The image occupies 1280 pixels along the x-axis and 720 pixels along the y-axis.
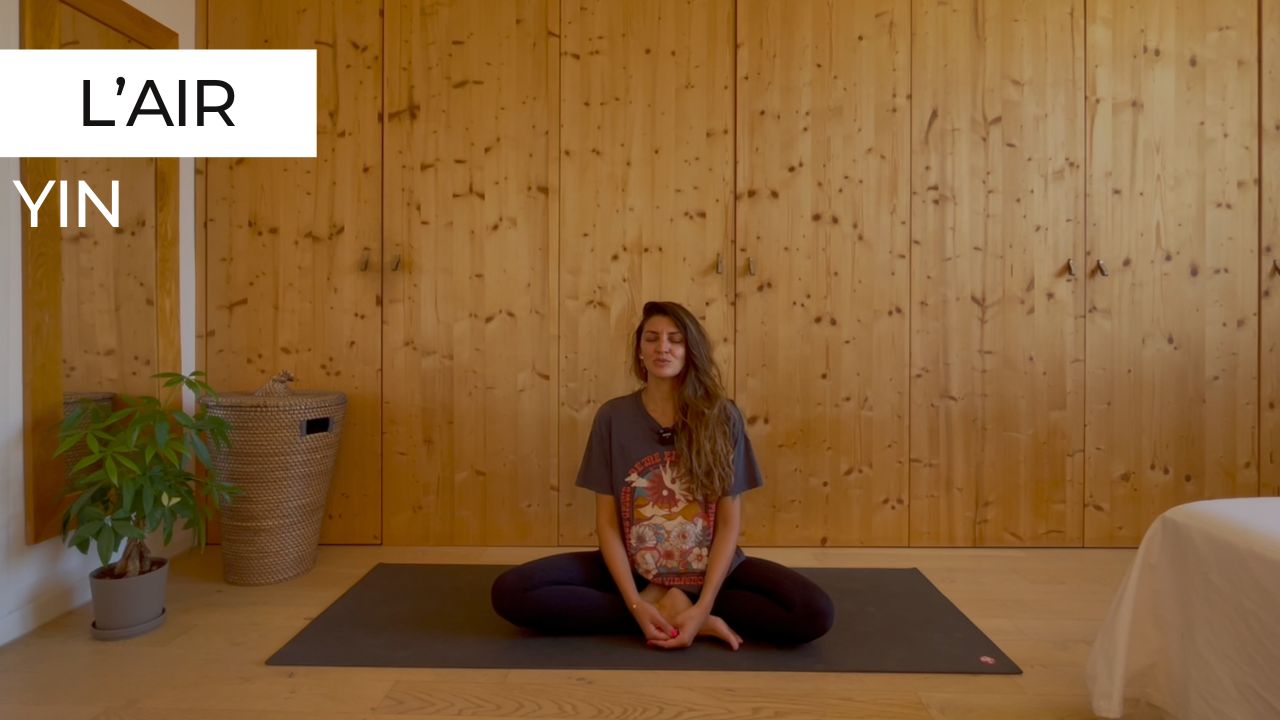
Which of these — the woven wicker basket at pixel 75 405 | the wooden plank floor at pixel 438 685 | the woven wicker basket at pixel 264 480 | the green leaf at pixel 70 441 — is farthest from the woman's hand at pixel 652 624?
the woven wicker basket at pixel 75 405

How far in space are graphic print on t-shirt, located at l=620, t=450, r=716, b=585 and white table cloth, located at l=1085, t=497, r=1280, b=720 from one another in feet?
3.06

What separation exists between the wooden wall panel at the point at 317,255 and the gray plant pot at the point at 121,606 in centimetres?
84

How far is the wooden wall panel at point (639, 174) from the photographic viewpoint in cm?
278

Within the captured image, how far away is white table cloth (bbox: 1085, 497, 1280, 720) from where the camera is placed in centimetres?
112

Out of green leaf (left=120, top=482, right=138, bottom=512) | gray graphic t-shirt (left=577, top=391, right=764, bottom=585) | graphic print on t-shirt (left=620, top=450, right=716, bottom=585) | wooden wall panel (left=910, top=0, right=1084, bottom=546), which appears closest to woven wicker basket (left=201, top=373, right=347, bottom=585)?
green leaf (left=120, top=482, right=138, bottom=512)

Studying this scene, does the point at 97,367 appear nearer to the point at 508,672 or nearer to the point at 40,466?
the point at 40,466

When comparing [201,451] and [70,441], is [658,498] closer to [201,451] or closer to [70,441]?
[201,451]

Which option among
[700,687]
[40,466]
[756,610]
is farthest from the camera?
[40,466]

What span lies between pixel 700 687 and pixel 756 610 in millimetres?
286

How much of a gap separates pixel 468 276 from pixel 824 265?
1.44 m

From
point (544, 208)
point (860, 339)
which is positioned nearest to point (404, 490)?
point (544, 208)

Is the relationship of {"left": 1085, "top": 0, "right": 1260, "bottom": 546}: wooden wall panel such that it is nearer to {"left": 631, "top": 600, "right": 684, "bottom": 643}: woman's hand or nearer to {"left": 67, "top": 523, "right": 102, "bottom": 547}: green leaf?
{"left": 631, "top": 600, "right": 684, "bottom": 643}: woman's hand

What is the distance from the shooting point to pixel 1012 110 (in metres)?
2.78

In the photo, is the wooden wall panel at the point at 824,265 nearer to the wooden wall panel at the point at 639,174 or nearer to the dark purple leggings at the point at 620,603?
the wooden wall panel at the point at 639,174
